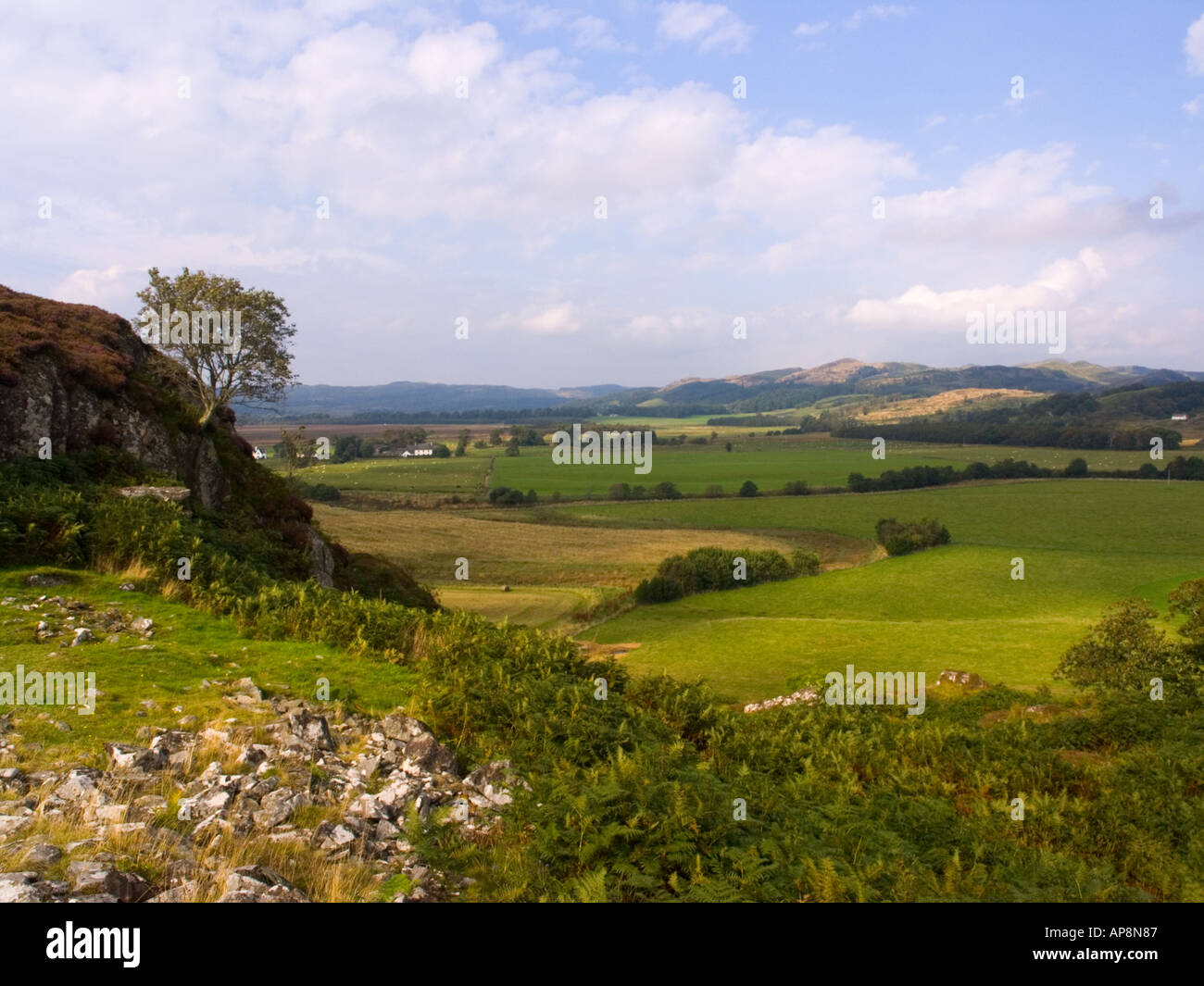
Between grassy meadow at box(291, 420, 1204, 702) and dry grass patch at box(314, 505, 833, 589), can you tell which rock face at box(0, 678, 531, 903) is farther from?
dry grass patch at box(314, 505, 833, 589)

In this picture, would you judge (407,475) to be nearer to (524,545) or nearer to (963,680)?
(524,545)

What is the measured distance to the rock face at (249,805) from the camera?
16.0ft

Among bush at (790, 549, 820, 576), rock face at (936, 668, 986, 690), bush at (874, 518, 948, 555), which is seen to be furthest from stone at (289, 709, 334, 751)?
bush at (874, 518, 948, 555)

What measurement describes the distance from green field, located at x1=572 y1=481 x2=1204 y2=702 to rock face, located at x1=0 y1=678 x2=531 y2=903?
20.7m

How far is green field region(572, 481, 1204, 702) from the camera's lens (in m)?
31.8

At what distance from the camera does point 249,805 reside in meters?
6.11

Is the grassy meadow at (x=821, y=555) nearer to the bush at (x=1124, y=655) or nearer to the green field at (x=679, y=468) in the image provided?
the green field at (x=679, y=468)

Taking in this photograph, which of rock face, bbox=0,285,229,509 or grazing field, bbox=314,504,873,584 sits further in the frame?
grazing field, bbox=314,504,873,584

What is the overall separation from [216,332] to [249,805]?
19498 mm

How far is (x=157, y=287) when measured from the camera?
22344 millimetres
